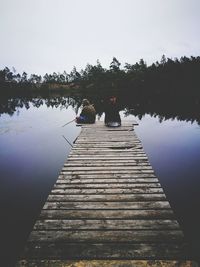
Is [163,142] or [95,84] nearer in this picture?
[163,142]

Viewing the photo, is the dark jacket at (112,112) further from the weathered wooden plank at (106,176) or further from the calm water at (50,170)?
the weathered wooden plank at (106,176)

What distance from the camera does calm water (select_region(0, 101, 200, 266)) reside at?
575cm

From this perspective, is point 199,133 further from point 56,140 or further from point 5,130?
point 5,130

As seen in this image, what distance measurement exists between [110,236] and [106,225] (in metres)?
0.27

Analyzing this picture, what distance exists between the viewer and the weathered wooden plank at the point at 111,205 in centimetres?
419

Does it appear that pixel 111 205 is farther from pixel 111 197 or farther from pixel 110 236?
pixel 110 236

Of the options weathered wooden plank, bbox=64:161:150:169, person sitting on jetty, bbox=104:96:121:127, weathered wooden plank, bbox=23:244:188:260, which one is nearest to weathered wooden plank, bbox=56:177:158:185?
weathered wooden plank, bbox=64:161:150:169

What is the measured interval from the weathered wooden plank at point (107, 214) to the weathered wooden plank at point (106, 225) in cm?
12

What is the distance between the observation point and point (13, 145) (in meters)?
12.8

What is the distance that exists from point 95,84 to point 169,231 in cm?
6776

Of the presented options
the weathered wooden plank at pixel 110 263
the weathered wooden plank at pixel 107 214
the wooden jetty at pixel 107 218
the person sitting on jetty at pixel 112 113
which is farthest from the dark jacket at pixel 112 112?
the weathered wooden plank at pixel 110 263

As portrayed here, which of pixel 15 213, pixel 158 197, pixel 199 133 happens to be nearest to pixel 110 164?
pixel 158 197

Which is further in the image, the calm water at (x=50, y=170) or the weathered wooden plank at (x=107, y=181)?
the calm water at (x=50, y=170)

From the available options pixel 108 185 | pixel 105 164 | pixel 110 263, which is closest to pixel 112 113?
pixel 105 164
